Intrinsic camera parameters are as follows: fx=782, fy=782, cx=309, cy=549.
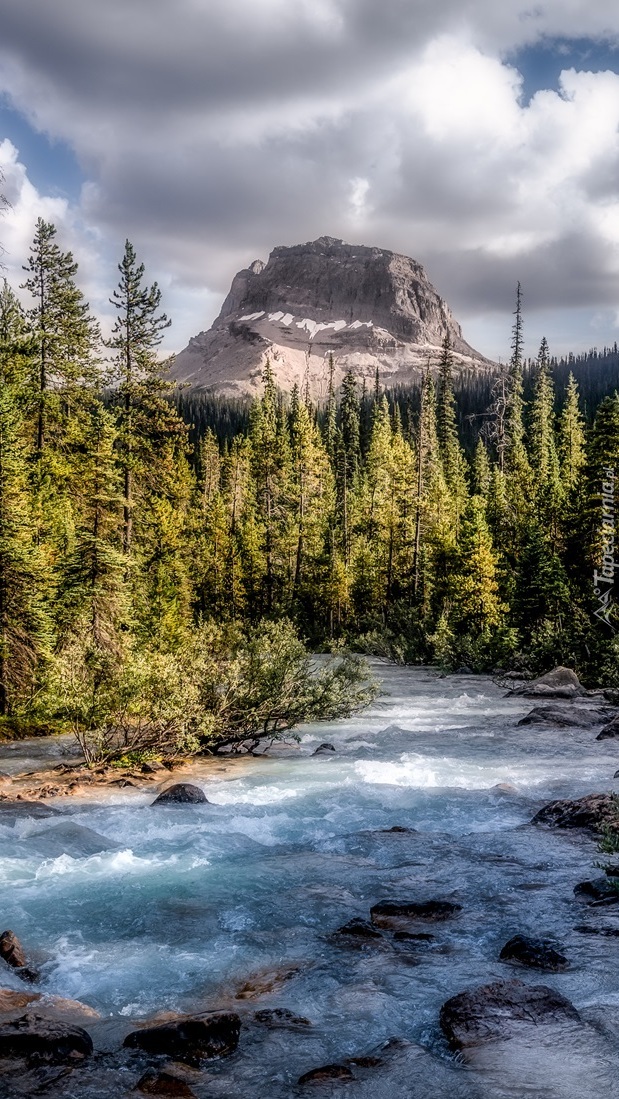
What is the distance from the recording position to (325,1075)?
6.30 metres

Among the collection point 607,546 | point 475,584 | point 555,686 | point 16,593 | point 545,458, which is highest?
point 545,458

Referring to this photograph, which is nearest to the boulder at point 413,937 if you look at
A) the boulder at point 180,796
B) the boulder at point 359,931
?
the boulder at point 359,931

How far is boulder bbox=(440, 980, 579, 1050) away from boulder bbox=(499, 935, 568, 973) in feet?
2.40

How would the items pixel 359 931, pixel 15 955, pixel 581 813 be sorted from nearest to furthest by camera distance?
pixel 15 955 < pixel 359 931 < pixel 581 813

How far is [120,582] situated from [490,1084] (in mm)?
20260

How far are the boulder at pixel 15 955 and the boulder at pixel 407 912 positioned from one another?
13.0 ft

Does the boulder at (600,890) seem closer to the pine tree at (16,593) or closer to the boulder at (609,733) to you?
the boulder at (609,733)

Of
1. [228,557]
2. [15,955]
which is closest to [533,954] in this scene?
[15,955]

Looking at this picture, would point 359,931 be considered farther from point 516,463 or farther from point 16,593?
point 516,463

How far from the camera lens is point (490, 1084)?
616cm

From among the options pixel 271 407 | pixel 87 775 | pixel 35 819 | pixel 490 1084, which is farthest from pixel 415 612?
pixel 271 407

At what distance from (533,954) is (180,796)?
27.0 ft

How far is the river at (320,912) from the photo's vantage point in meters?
6.53

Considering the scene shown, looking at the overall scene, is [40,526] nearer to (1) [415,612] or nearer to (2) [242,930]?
(2) [242,930]
